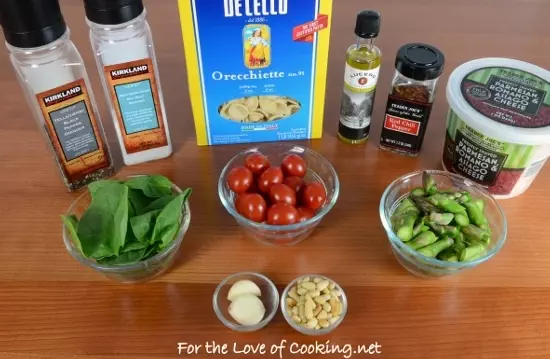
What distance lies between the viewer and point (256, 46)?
0.80 metres

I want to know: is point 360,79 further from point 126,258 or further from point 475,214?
point 126,258

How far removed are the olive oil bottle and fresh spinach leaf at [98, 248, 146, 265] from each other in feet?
1.34

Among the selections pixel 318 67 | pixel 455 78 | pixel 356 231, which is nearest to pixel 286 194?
pixel 356 231

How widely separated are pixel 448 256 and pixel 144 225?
1.30 feet

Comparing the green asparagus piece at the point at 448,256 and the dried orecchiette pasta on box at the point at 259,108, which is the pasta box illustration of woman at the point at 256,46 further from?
the green asparagus piece at the point at 448,256

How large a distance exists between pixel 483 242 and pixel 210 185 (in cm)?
41

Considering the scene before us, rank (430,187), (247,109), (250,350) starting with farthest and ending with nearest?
(247,109) < (430,187) < (250,350)

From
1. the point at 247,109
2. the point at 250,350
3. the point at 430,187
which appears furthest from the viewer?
the point at 247,109

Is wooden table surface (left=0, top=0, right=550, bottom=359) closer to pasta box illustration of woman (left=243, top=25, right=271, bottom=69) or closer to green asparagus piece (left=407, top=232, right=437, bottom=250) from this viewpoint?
green asparagus piece (left=407, top=232, right=437, bottom=250)

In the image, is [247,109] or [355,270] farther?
[247,109]

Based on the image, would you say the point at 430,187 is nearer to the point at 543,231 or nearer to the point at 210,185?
the point at 543,231

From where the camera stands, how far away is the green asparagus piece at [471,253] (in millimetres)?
679

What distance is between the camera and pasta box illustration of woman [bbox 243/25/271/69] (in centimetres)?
Result: 78

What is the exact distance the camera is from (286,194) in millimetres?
738
